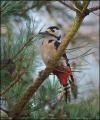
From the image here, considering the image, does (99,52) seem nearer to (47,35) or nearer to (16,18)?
(16,18)

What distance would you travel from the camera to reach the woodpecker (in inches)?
44.9

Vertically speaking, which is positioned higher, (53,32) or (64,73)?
(53,32)

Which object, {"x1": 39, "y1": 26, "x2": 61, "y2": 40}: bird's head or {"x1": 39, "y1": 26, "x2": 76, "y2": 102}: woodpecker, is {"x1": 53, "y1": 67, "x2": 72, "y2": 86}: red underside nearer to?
{"x1": 39, "y1": 26, "x2": 76, "y2": 102}: woodpecker

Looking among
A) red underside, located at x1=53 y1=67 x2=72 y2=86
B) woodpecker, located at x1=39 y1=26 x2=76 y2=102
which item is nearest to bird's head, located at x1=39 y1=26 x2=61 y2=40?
woodpecker, located at x1=39 y1=26 x2=76 y2=102

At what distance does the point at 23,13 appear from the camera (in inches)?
65.7

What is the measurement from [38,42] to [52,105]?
1.03 feet

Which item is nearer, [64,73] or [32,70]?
[64,73]

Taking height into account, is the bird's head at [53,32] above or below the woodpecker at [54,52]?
above

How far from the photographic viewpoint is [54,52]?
1167mm

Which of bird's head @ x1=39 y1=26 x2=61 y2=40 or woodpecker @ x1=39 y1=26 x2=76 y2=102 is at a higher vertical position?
bird's head @ x1=39 y1=26 x2=61 y2=40

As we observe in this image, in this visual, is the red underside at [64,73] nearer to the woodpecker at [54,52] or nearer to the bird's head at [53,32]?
the woodpecker at [54,52]

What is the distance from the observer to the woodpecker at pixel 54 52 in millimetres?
1142

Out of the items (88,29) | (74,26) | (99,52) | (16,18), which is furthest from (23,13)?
(88,29)

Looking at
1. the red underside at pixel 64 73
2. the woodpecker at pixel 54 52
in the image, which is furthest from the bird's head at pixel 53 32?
the red underside at pixel 64 73
